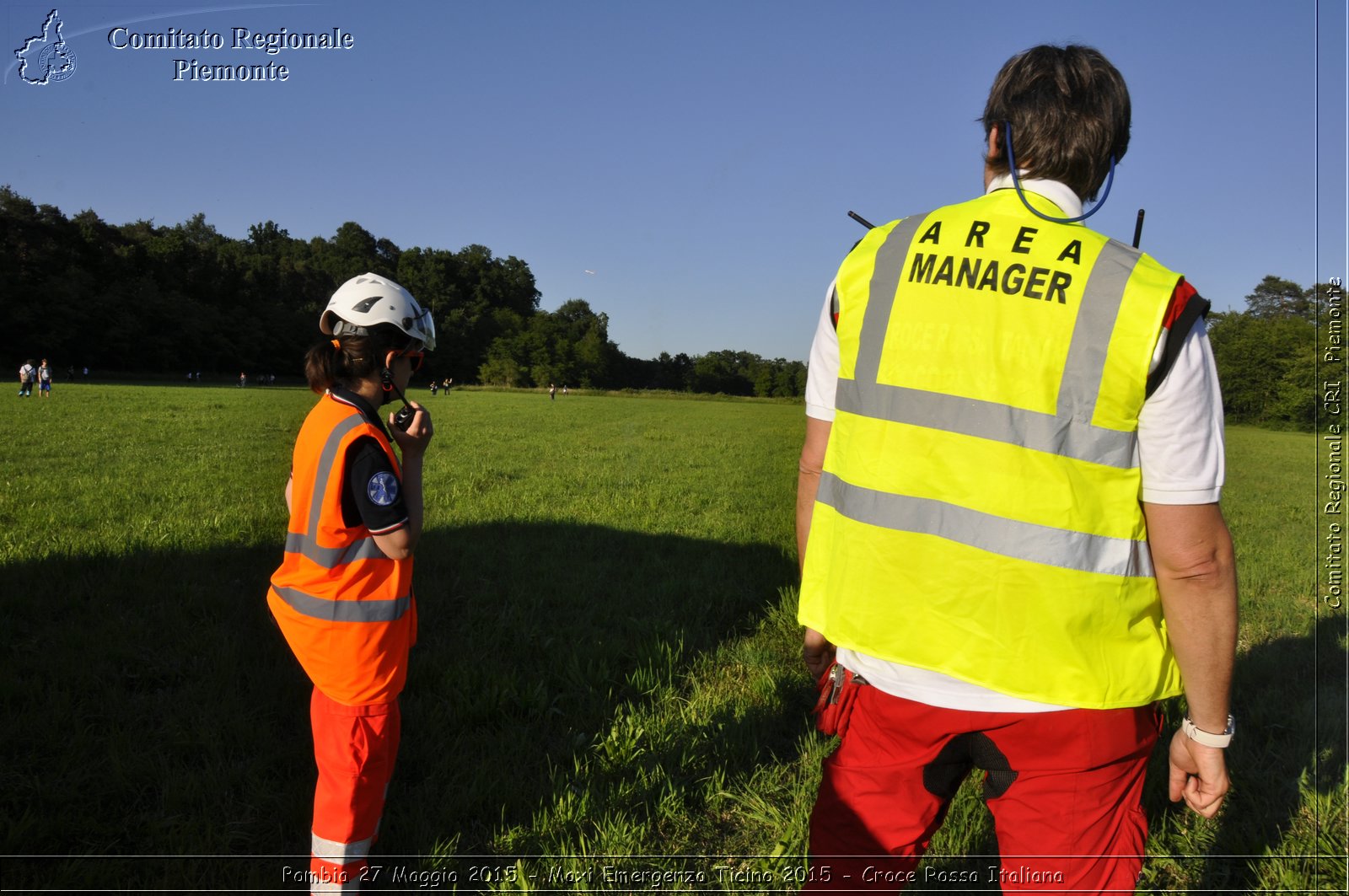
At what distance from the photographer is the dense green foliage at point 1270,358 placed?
5.62 meters

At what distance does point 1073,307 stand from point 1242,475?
1848 centimetres

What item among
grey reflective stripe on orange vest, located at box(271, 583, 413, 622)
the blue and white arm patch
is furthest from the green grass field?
the blue and white arm patch

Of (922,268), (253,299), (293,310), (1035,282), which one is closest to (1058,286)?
(1035,282)

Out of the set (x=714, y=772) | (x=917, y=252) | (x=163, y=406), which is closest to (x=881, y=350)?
(x=917, y=252)

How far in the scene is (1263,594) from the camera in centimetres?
691

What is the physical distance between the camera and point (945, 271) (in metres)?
1.59

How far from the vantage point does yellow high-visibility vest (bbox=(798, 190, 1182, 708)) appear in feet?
4.78

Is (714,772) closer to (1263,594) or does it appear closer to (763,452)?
(1263,594)

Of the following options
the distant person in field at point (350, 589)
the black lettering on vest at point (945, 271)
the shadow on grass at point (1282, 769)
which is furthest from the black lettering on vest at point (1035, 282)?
the shadow on grass at point (1282, 769)

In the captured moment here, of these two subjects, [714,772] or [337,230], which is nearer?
[714,772]

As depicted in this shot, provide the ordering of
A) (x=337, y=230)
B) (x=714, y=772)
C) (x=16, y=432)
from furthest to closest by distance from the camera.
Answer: (x=16, y=432) < (x=337, y=230) < (x=714, y=772)

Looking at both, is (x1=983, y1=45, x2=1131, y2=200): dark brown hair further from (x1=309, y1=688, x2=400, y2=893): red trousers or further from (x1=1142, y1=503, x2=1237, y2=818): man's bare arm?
(x1=309, y1=688, x2=400, y2=893): red trousers

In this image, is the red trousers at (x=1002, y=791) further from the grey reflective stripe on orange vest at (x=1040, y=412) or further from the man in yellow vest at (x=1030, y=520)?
the grey reflective stripe on orange vest at (x=1040, y=412)

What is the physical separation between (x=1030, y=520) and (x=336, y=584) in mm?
2057
